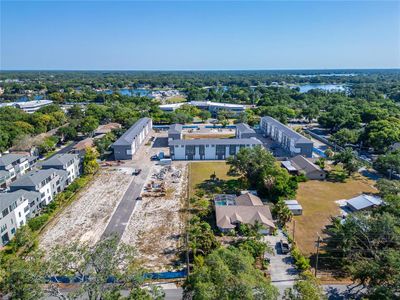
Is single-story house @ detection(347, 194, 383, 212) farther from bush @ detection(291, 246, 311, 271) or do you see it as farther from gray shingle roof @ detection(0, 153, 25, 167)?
gray shingle roof @ detection(0, 153, 25, 167)

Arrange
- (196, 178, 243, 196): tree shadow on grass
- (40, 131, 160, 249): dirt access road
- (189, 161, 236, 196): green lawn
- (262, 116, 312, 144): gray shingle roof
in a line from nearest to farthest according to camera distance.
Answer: (40, 131, 160, 249): dirt access road
(196, 178, 243, 196): tree shadow on grass
(189, 161, 236, 196): green lawn
(262, 116, 312, 144): gray shingle roof

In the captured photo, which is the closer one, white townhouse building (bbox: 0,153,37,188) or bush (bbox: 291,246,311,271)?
bush (bbox: 291,246,311,271)

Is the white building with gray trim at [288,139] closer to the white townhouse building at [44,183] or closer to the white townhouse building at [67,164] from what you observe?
the white townhouse building at [67,164]

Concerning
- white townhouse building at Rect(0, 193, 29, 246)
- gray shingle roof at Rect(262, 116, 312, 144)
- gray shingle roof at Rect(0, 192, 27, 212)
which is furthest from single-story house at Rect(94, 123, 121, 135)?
white townhouse building at Rect(0, 193, 29, 246)

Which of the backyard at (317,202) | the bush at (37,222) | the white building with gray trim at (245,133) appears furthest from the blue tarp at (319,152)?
the bush at (37,222)

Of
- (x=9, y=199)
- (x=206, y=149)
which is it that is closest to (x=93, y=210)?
(x=9, y=199)

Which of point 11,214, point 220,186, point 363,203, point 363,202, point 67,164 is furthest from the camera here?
point 67,164

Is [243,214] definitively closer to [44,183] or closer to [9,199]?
[9,199]
